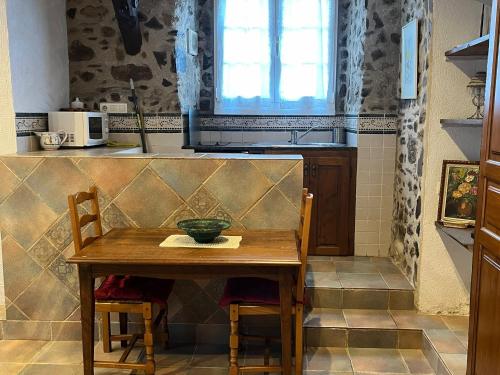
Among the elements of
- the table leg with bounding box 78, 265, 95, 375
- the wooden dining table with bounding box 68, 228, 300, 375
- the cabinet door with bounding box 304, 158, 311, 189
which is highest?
the cabinet door with bounding box 304, 158, 311, 189

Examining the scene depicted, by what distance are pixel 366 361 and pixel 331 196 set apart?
1605mm

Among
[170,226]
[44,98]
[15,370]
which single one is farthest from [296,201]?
[44,98]

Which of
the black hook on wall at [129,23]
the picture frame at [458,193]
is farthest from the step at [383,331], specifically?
the black hook on wall at [129,23]

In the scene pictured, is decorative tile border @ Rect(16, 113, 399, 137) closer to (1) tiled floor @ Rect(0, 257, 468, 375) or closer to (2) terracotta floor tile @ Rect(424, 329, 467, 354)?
(1) tiled floor @ Rect(0, 257, 468, 375)

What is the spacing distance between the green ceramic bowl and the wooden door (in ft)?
3.96

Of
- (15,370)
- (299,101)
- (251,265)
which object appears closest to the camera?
(251,265)

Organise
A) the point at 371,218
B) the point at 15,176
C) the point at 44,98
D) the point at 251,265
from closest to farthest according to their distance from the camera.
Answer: the point at 251,265 → the point at 15,176 → the point at 44,98 → the point at 371,218

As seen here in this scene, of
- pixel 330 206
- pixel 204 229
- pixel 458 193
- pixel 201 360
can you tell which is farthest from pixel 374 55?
pixel 201 360

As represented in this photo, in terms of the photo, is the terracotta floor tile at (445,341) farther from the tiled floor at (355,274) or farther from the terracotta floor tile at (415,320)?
the tiled floor at (355,274)

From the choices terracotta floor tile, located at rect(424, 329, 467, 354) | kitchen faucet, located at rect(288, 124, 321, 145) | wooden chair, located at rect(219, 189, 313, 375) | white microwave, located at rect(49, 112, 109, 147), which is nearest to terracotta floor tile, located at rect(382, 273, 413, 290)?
terracotta floor tile, located at rect(424, 329, 467, 354)

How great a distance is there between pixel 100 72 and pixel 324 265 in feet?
8.09

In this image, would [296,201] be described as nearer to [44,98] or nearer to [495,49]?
[495,49]

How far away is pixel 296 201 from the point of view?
2975 mm

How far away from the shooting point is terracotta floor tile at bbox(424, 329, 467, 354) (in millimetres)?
2809
